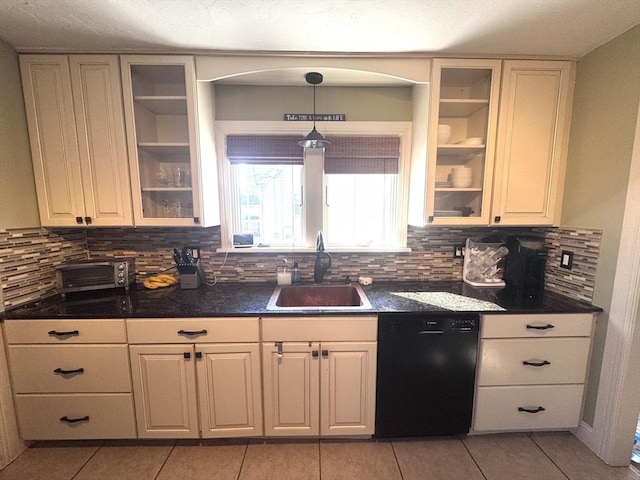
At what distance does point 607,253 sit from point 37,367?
3.42 meters

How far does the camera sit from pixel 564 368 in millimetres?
1654

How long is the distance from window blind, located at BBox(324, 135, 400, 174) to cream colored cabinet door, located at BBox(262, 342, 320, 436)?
133cm

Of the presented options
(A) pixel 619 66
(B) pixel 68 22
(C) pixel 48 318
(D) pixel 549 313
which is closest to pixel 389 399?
(D) pixel 549 313

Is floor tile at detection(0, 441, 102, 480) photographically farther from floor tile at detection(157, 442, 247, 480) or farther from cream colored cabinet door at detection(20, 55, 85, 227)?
cream colored cabinet door at detection(20, 55, 85, 227)

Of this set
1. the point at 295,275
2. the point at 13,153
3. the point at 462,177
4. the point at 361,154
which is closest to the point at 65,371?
the point at 13,153

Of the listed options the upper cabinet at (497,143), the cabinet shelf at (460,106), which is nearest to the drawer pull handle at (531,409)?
the upper cabinet at (497,143)

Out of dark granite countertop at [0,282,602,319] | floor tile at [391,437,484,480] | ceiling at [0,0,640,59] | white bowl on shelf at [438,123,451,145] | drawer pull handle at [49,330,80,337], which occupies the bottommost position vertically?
floor tile at [391,437,484,480]

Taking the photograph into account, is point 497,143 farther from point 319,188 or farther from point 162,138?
point 162,138

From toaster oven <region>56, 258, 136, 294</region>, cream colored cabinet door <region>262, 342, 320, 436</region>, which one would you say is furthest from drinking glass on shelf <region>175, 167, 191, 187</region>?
cream colored cabinet door <region>262, 342, 320, 436</region>

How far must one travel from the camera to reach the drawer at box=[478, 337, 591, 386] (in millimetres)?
1625

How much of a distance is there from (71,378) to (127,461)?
23.4 inches

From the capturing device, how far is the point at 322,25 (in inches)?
55.9

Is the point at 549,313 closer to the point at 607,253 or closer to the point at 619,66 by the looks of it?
the point at 607,253

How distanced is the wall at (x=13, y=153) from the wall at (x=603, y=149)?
3.53m
